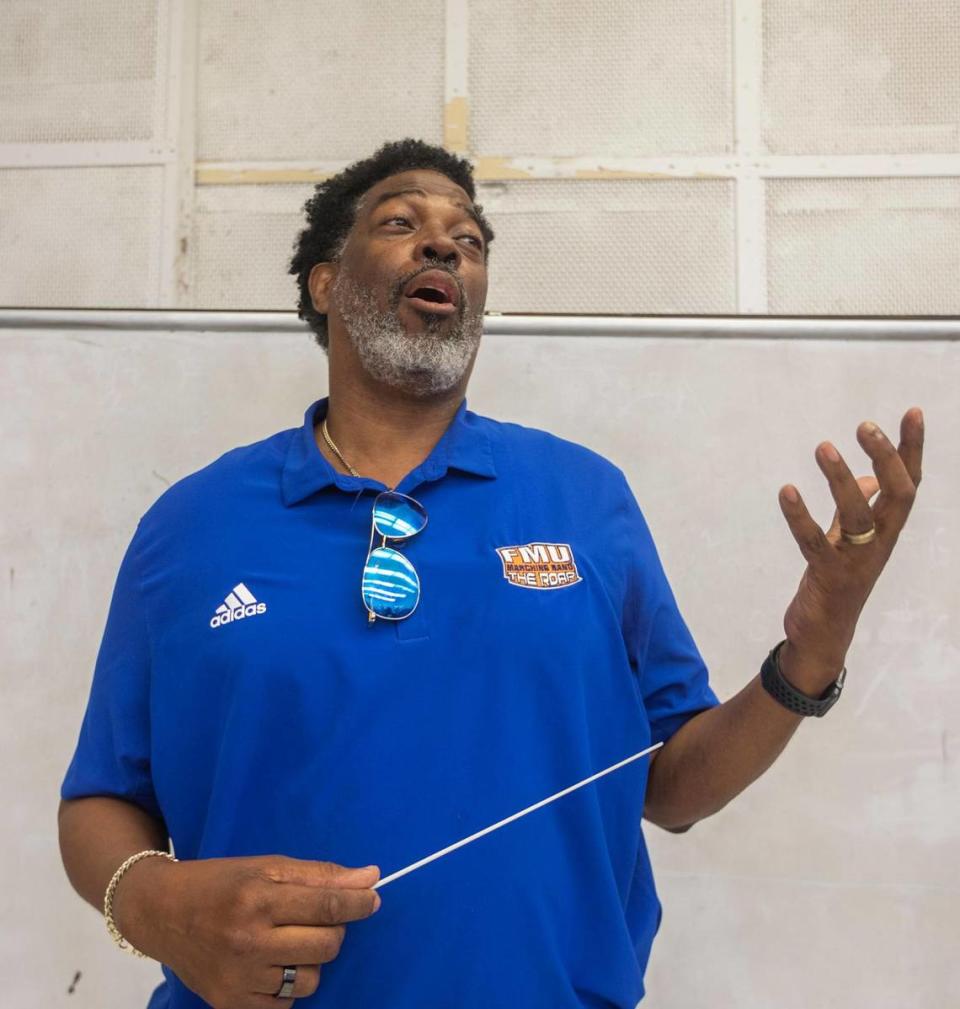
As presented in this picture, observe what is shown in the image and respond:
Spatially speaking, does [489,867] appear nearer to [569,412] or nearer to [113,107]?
[569,412]

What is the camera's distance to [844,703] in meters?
1.67

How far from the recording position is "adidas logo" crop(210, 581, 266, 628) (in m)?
0.99

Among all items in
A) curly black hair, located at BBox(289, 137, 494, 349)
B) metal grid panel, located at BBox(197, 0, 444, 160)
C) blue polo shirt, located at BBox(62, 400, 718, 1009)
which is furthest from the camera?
metal grid panel, located at BBox(197, 0, 444, 160)

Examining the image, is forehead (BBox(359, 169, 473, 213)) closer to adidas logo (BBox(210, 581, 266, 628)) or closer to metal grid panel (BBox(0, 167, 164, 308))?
adidas logo (BBox(210, 581, 266, 628))

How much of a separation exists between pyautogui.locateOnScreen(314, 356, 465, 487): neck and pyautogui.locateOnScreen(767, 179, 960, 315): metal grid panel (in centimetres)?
84

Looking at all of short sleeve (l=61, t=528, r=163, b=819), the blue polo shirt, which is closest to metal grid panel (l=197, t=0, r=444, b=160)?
the blue polo shirt

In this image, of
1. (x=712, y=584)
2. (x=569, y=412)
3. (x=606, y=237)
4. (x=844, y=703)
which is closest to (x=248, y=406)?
(x=569, y=412)

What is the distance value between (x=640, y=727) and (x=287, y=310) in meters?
1.10

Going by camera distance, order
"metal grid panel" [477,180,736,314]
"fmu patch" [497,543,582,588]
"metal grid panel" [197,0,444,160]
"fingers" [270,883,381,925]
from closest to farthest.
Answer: "fingers" [270,883,381,925]
"fmu patch" [497,543,582,588]
"metal grid panel" [477,180,736,314]
"metal grid panel" [197,0,444,160]

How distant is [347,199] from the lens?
1.49m

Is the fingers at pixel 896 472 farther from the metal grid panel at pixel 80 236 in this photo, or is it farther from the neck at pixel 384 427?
the metal grid panel at pixel 80 236

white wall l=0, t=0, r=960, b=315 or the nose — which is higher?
white wall l=0, t=0, r=960, b=315

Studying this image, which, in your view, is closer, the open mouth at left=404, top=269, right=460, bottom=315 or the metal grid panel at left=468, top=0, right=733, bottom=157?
the open mouth at left=404, top=269, right=460, bottom=315

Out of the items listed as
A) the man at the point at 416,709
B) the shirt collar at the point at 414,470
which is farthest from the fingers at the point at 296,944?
the shirt collar at the point at 414,470
